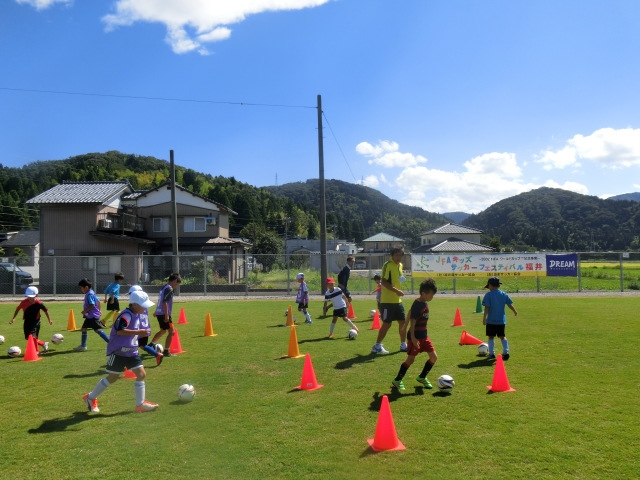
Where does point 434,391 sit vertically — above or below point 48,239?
below

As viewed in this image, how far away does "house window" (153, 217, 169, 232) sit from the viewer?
41.7 meters

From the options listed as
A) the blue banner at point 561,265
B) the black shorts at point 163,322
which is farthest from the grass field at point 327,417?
the blue banner at point 561,265

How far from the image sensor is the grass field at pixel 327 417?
14.6 ft

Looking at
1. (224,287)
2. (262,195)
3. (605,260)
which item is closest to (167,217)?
(224,287)

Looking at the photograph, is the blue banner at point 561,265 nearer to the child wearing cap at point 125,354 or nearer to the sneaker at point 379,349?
the sneaker at point 379,349

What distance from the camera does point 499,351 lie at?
9.64 metres

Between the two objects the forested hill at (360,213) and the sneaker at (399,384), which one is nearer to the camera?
the sneaker at (399,384)

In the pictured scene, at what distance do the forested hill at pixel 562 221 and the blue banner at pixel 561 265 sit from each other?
2858 inches

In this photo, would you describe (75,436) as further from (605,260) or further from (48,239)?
(48,239)

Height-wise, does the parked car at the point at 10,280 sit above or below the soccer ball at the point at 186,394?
above

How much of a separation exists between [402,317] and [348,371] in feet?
5.81

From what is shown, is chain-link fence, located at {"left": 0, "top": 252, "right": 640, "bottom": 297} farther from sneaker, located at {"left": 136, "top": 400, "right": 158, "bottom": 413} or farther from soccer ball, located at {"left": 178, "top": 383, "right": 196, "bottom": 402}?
sneaker, located at {"left": 136, "top": 400, "right": 158, "bottom": 413}

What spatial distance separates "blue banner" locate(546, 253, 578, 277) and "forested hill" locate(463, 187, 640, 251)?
72581mm

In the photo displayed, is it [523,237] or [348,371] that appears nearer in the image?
[348,371]
